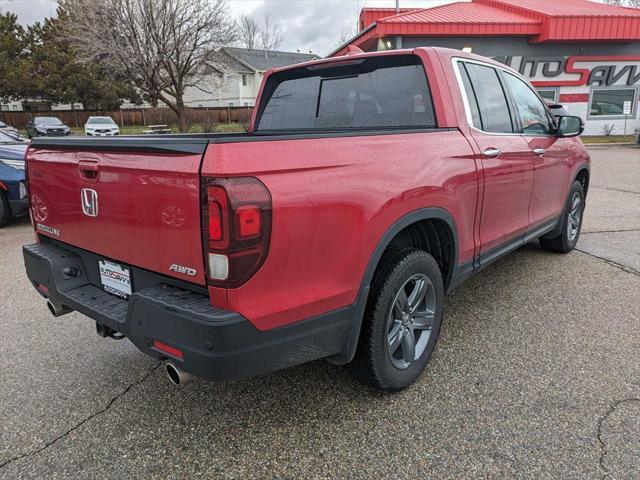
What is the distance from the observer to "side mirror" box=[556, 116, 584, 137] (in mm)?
4336

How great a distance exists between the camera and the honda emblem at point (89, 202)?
234cm

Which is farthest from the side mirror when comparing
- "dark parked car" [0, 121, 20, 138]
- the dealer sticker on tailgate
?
"dark parked car" [0, 121, 20, 138]

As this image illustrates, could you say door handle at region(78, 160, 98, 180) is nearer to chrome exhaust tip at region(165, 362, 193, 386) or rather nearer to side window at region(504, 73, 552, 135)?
chrome exhaust tip at region(165, 362, 193, 386)

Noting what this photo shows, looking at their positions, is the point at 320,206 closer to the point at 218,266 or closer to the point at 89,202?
the point at 218,266

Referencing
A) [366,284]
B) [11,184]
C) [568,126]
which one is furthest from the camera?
[11,184]

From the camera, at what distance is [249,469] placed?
2170 millimetres

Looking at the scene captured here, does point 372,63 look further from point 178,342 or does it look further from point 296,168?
point 178,342

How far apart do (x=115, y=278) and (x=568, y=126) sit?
4083 millimetres

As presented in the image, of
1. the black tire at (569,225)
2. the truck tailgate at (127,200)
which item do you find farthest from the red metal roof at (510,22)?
the truck tailgate at (127,200)

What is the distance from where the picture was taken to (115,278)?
7.93 ft

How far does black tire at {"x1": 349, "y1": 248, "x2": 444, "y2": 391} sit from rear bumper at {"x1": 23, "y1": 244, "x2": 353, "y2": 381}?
0.82 feet

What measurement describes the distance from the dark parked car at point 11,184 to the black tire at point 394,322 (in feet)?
20.8

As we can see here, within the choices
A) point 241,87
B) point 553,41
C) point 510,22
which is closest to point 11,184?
point 510,22

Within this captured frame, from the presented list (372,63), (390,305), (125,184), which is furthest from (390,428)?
(372,63)
